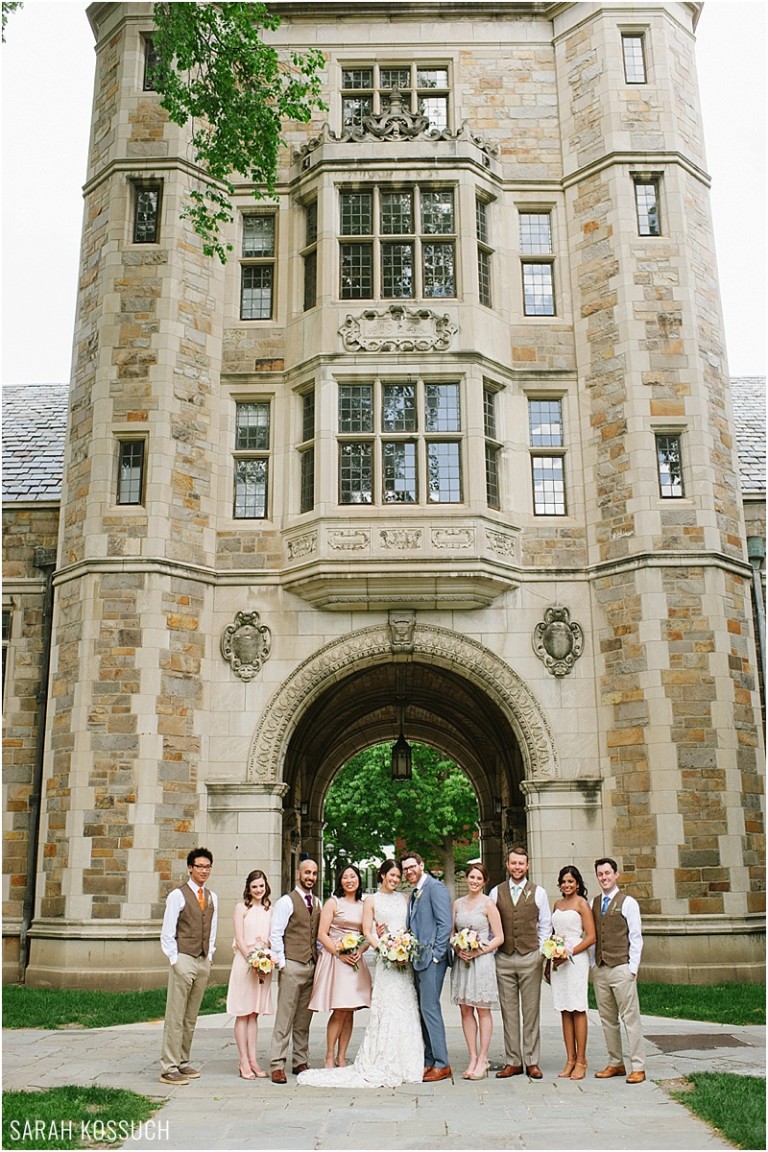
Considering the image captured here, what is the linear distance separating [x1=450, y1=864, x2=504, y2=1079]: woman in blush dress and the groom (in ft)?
0.56

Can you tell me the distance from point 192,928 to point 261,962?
63 cm

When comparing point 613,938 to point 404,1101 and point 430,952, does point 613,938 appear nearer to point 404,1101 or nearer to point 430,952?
point 430,952

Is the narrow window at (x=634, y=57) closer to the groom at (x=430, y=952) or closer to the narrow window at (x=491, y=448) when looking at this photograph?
the narrow window at (x=491, y=448)

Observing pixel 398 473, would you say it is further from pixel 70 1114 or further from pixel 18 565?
pixel 70 1114

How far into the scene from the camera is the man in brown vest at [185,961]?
816cm

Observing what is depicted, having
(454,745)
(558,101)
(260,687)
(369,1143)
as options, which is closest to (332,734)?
(454,745)

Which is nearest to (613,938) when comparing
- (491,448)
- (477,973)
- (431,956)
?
(477,973)

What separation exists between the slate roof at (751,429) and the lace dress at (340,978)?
11.6 metres

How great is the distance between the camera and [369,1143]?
20.6ft

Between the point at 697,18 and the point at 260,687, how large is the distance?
13.4 m

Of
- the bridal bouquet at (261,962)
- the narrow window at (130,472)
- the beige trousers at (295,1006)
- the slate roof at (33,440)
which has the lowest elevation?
the beige trousers at (295,1006)

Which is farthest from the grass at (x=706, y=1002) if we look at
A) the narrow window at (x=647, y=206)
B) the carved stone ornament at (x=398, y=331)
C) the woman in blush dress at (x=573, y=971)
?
the narrow window at (x=647, y=206)

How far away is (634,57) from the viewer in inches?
683

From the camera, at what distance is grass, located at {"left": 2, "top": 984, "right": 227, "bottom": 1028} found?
1126cm
